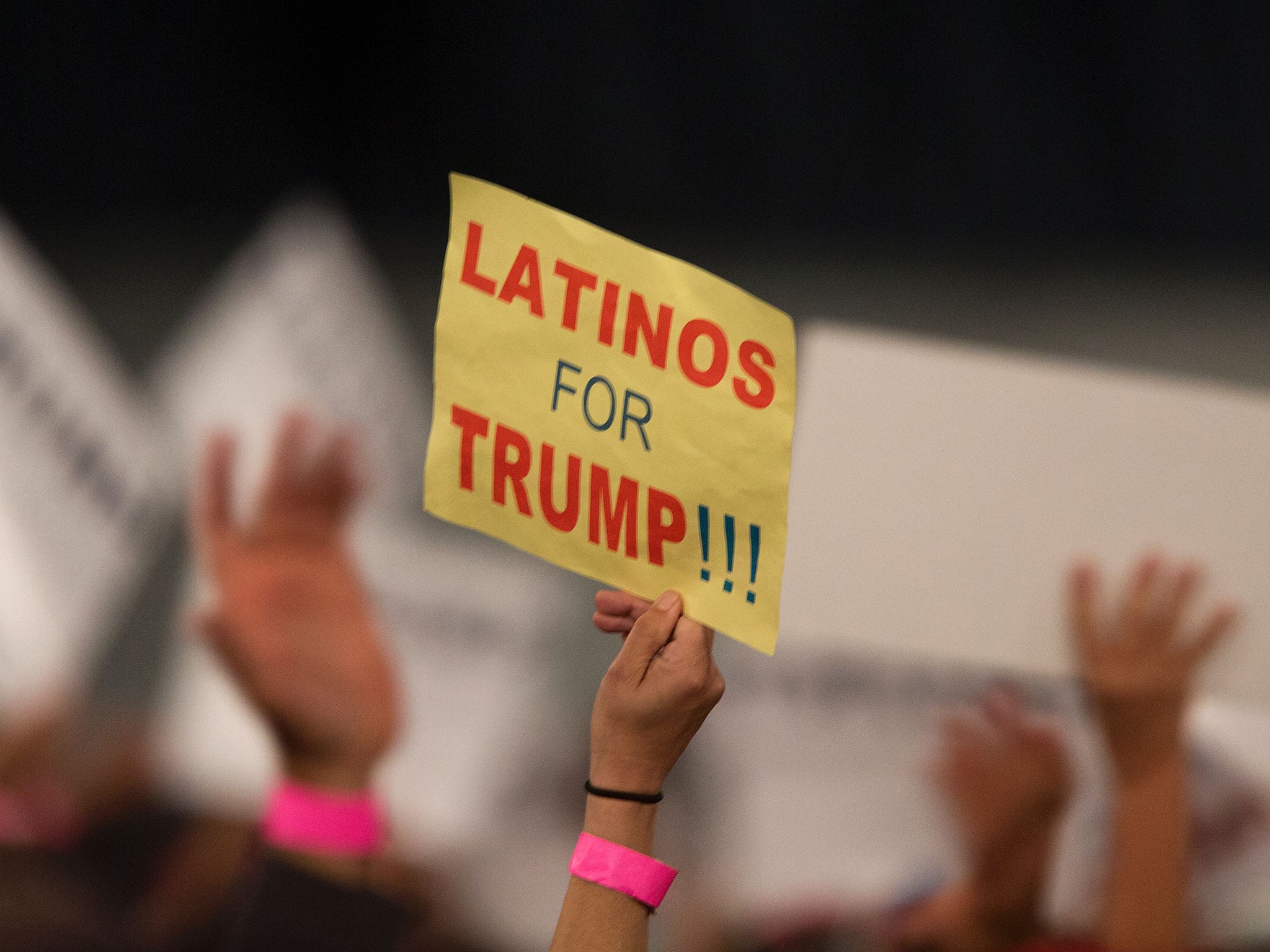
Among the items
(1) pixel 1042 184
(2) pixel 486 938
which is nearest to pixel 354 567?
(2) pixel 486 938

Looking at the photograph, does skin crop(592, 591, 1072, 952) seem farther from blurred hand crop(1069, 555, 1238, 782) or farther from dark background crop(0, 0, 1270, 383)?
dark background crop(0, 0, 1270, 383)

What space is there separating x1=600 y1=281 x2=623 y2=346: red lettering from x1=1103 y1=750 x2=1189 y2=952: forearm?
961 millimetres

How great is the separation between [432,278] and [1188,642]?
1.21m

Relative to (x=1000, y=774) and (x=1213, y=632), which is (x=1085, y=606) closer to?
(x=1213, y=632)

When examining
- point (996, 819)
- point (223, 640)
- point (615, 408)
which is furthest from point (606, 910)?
point (223, 640)

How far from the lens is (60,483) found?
1.57 metres

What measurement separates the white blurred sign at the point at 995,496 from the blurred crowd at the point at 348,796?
0.17ft

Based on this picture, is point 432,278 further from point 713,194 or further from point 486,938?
point 486,938

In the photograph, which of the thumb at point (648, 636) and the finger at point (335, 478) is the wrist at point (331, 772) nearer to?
the finger at point (335, 478)

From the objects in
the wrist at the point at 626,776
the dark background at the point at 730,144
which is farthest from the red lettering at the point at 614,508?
the dark background at the point at 730,144

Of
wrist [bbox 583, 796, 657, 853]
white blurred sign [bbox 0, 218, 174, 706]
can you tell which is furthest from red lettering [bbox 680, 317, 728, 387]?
white blurred sign [bbox 0, 218, 174, 706]

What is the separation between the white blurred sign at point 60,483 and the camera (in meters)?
1.56

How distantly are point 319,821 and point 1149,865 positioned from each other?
3.41ft

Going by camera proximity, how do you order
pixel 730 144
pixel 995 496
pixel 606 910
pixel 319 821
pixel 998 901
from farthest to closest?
pixel 730 144, pixel 319 821, pixel 998 901, pixel 995 496, pixel 606 910
